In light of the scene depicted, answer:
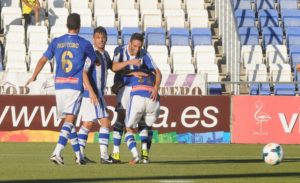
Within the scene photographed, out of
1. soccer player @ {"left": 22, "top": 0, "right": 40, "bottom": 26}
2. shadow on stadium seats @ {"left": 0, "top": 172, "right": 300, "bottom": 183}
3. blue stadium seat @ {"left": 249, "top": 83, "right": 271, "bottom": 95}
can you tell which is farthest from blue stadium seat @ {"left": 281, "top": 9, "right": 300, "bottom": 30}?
shadow on stadium seats @ {"left": 0, "top": 172, "right": 300, "bottom": 183}

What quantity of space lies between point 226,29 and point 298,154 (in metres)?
10.4

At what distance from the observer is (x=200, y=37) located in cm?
2922

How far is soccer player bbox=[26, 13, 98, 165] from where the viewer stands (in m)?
14.2

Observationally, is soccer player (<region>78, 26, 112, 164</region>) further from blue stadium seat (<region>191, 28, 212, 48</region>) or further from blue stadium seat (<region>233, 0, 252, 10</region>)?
blue stadium seat (<region>233, 0, 252, 10</region>)

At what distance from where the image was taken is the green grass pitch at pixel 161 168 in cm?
1151

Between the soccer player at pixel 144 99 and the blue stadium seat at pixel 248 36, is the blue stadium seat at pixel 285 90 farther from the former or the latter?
the soccer player at pixel 144 99

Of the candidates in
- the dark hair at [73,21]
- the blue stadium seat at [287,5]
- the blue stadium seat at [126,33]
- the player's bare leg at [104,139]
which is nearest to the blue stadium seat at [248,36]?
the blue stadium seat at [287,5]

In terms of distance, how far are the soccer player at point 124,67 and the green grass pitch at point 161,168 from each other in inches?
21.1

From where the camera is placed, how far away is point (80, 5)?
30.3 meters

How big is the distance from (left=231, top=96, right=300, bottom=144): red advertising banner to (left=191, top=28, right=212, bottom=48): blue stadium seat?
18.0ft

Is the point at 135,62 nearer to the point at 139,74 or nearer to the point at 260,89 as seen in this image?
the point at 139,74

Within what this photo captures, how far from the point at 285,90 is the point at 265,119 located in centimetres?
316

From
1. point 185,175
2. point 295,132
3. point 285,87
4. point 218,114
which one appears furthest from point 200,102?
point 185,175

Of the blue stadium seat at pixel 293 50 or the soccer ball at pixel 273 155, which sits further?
the blue stadium seat at pixel 293 50
